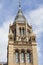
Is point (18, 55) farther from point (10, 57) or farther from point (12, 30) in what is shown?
point (12, 30)

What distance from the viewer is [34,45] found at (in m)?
68.8

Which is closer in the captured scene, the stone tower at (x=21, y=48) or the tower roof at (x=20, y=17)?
the stone tower at (x=21, y=48)

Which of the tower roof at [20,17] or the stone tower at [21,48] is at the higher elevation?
the tower roof at [20,17]

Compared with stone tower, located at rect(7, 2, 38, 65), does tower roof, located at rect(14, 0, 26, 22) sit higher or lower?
higher

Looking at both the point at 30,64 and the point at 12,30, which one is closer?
the point at 30,64

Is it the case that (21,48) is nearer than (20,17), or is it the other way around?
(21,48)

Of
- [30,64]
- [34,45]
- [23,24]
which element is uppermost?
[23,24]

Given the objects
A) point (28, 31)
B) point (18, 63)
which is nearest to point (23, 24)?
point (28, 31)

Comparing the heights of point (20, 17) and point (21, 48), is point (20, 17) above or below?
above

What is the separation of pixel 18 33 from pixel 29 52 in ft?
22.4

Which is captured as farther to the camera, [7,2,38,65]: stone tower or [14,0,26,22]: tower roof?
[14,0,26,22]: tower roof

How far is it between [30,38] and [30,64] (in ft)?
23.7

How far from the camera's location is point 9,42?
6856 cm

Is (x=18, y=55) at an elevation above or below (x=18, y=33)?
below
